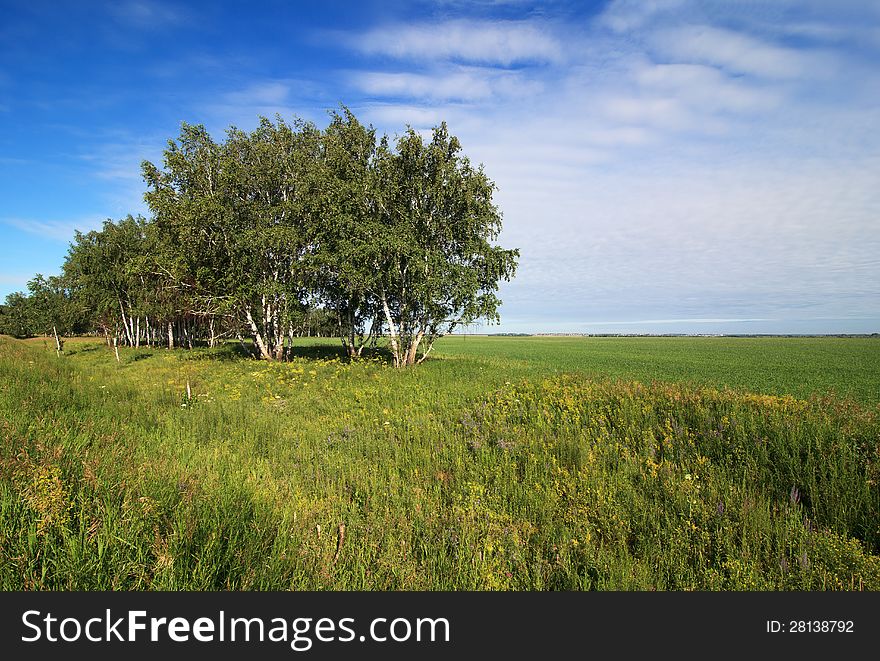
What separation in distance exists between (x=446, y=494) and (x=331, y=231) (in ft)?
66.0

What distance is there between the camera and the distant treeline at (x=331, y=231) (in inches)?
854

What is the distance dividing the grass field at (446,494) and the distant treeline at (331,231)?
11.4 meters

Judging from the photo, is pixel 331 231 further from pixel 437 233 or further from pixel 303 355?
pixel 303 355

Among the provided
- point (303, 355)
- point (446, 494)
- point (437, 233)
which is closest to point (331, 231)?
point (437, 233)

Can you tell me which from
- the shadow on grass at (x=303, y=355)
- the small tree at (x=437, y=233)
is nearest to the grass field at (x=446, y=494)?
the small tree at (x=437, y=233)

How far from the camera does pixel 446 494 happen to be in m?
6.64

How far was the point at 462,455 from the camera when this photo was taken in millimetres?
8352

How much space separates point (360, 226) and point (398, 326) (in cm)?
652

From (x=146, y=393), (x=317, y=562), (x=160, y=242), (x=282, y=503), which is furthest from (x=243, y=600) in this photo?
(x=160, y=242)

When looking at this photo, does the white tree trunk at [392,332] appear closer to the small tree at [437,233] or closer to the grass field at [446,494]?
the small tree at [437,233]

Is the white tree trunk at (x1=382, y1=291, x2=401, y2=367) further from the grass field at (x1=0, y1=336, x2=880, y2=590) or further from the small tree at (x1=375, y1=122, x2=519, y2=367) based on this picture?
the grass field at (x1=0, y1=336, x2=880, y2=590)

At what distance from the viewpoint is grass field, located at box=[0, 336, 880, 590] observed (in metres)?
3.74

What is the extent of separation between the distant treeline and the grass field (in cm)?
1144

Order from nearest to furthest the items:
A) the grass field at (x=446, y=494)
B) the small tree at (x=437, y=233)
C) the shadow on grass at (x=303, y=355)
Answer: the grass field at (x=446, y=494) < the small tree at (x=437, y=233) < the shadow on grass at (x=303, y=355)
